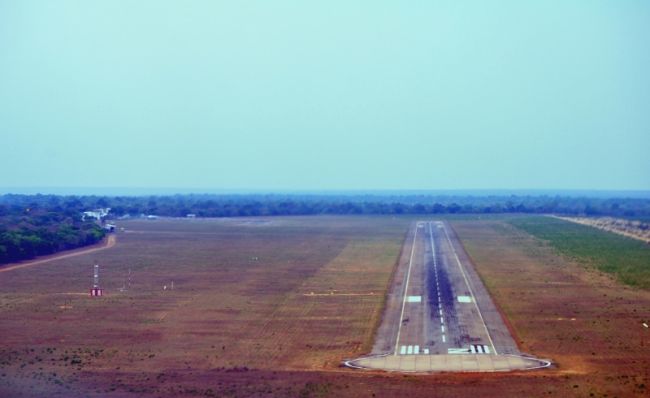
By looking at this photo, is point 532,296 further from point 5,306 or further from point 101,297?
point 5,306

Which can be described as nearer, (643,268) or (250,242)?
(643,268)

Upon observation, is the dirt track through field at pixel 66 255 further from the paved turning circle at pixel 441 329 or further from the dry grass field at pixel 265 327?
the paved turning circle at pixel 441 329

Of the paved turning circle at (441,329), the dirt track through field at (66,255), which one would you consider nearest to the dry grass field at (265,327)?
the paved turning circle at (441,329)

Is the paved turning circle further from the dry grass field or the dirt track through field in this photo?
the dirt track through field

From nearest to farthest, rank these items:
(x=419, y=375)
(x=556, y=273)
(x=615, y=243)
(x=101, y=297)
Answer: (x=419, y=375), (x=101, y=297), (x=556, y=273), (x=615, y=243)

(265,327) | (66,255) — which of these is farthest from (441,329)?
(66,255)

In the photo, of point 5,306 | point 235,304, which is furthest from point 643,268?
point 5,306

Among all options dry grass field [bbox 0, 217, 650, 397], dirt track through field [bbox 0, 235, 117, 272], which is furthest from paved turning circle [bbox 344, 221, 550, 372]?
dirt track through field [bbox 0, 235, 117, 272]
